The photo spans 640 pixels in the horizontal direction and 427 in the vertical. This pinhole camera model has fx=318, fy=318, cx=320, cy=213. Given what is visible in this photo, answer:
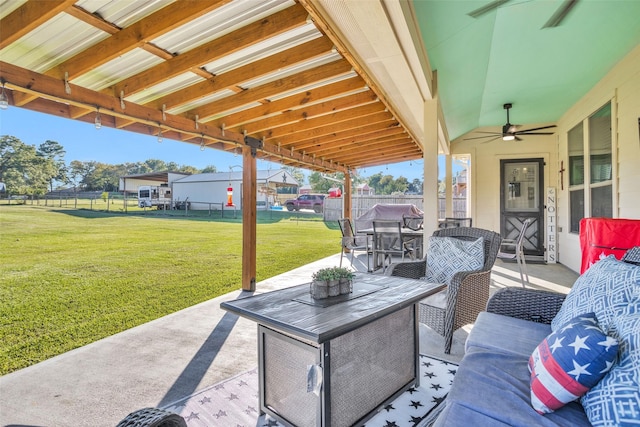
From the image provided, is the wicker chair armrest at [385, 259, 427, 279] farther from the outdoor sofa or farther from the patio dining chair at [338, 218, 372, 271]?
the patio dining chair at [338, 218, 372, 271]

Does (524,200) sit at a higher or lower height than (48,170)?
lower

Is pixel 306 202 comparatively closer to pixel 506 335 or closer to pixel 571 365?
pixel 506 335

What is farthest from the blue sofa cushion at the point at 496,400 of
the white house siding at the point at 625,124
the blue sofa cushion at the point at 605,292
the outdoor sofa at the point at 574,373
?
the white house siding at the point at 625,124

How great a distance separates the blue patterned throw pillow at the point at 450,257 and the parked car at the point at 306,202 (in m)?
13.9

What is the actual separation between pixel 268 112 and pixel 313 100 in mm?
545

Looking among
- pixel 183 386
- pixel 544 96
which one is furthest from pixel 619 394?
pixel 544 96

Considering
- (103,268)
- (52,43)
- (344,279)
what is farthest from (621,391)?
(103,268)

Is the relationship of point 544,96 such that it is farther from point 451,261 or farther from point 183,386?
point 183,386

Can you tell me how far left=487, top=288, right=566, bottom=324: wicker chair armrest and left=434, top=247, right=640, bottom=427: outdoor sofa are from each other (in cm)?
43

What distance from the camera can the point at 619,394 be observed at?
0.96 m

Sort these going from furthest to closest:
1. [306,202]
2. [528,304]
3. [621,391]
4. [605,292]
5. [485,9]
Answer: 1. [306,202]
2. [485,9]
3. [528,304]
4. [605,292]
5. [621,391]

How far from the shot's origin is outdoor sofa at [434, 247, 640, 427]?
39.1 inches

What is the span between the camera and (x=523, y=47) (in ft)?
11.3

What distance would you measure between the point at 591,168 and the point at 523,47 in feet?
8.13
